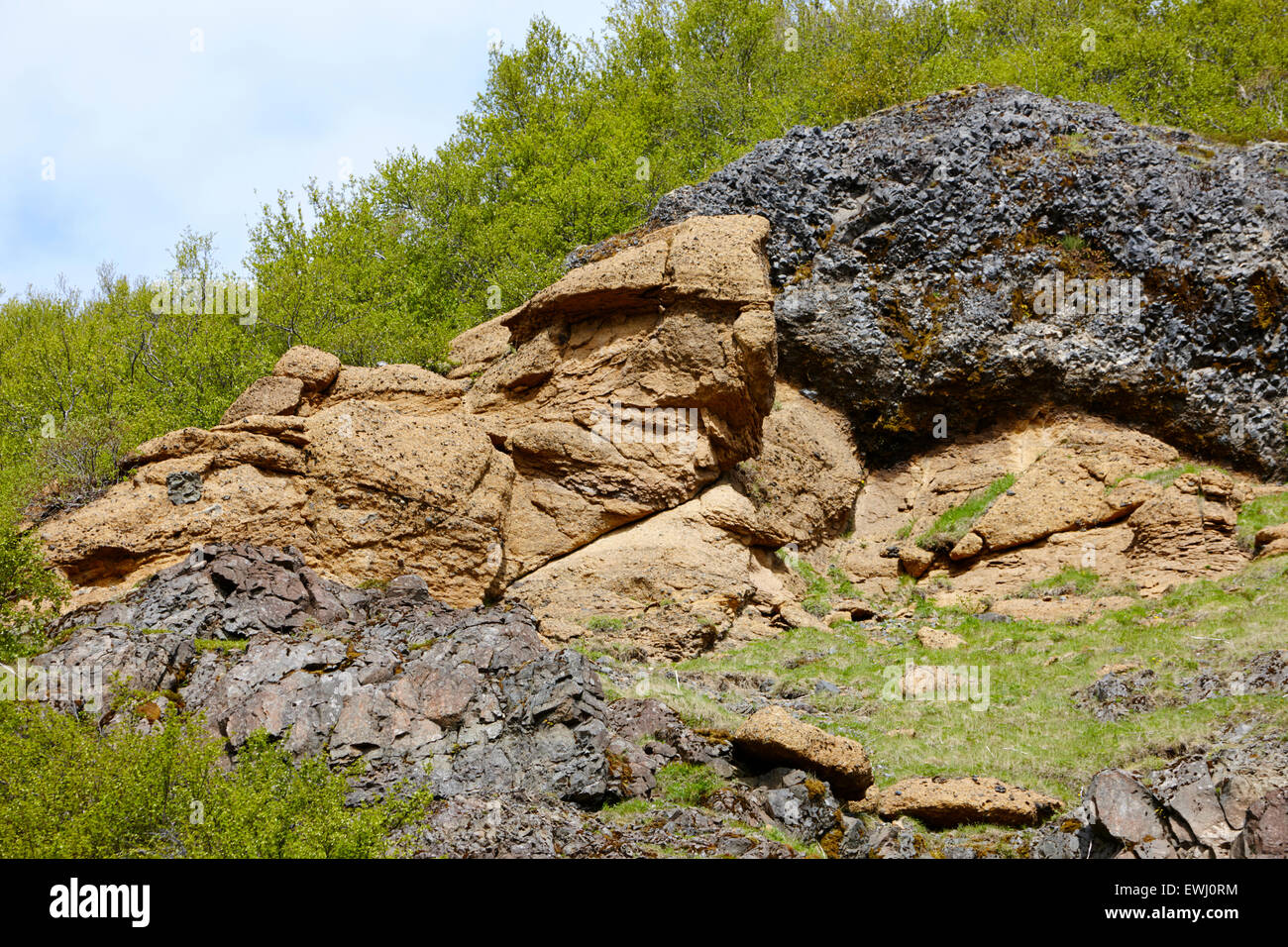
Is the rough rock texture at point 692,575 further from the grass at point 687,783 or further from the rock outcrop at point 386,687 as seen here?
the grass at point 687,783

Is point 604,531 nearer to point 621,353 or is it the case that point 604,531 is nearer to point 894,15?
point 621,353

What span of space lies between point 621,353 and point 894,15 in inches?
1512

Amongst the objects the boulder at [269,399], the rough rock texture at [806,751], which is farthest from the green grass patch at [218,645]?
the rough rock texture at [806,751]

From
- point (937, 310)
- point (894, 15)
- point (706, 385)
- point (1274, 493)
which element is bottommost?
point (1274, 493)

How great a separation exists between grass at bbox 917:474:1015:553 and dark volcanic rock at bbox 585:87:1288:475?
8.04ft

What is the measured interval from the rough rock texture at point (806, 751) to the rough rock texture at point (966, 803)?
20.0 inches

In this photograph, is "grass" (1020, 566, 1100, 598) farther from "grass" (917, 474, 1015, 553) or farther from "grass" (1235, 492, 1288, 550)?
"grass" (1235, 492, 1288, 550)

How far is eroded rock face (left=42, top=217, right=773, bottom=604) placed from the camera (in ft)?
65.9

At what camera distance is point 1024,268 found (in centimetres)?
2897

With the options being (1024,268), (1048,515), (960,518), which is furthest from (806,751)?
(1024,268)

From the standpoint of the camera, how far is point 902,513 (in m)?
28.8

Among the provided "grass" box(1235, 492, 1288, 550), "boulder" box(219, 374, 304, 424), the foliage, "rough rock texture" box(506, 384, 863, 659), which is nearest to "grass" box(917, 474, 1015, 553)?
"rough rock texture" box(506, 384, 863, 659)

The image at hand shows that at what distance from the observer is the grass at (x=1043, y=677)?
50.3ft

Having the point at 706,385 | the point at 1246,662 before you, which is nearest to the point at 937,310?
the point at 706,385
